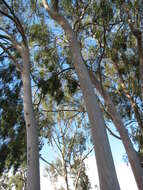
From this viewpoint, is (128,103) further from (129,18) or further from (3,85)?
(3,85)

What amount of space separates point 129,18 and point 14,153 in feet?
14.7

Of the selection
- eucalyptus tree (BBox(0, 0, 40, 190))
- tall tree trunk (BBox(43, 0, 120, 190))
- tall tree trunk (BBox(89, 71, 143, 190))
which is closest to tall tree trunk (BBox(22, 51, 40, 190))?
eucalyptus tree (BBox(0, 0, 40, 190))

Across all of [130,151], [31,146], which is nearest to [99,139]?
[31,146]

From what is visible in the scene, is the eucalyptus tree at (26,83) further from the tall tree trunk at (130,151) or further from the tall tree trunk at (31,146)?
the tall tree trunk at (130,151)

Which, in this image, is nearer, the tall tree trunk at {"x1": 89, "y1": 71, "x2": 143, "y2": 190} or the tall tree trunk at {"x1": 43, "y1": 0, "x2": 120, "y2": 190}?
the tall tree trunk at {"x1": 43, "y1": 0, "x2": 120, "y2": 190}

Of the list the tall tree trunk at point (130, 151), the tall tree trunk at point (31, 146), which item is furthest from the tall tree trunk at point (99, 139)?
the tall tree trunk at point (130, 151)

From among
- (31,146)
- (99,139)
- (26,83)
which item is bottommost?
(99,139)

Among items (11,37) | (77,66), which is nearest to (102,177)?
(77,66)

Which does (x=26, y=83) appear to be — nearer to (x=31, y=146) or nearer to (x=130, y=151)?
(x=31, y=146)

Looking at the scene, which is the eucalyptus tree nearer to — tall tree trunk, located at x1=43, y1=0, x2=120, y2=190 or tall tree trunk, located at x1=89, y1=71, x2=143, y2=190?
tall tree trunk, located at x1=43, y1=0, x2=120, y2=190

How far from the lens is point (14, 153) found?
607 cm

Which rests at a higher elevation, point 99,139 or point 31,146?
point 31,146

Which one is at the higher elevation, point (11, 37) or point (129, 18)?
point (129, 18)

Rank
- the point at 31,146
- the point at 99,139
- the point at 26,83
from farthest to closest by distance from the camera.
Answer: the point at 26,83, the point at 31,146, the point at 99,139
